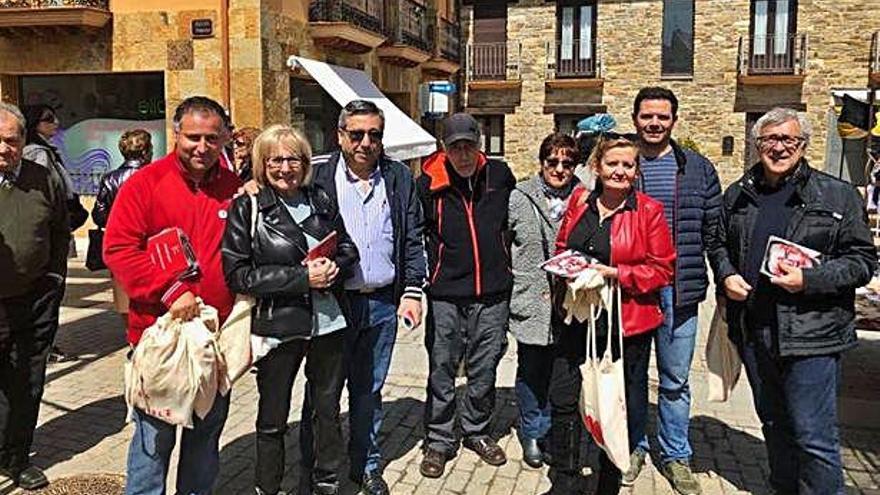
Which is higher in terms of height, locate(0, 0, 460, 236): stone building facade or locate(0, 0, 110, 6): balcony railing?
locate(0, 0, 110, 6): balcony railing

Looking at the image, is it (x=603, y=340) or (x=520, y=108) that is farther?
(x=520, y=108)

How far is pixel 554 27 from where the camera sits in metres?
22.4

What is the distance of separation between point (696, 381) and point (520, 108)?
18.1 m

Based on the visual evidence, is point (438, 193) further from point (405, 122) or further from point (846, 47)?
point (846, 47)

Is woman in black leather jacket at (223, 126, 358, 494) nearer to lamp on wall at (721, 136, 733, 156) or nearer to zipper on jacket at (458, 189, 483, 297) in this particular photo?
zipper on jacket at (458, 189, 483, 297)

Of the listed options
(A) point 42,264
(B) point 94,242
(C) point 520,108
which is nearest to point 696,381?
(A) point 42,264

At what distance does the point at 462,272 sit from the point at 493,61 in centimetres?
1997

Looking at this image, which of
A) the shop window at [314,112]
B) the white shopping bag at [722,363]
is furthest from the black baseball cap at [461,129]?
the shop window at [314,112]

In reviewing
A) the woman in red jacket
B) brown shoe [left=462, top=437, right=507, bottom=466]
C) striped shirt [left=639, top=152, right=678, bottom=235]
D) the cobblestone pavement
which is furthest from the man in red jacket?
striped shirt [left=639, top=152, right=678, bottom=235]

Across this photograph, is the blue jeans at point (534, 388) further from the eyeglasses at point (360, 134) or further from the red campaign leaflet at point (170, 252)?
the red campaign leaflet at point (170, 252)

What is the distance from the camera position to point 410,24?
1692cm

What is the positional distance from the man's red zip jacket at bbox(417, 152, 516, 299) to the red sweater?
0.72 meters

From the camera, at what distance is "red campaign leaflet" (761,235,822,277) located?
3.10 metres

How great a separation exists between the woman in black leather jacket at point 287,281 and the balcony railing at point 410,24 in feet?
42.8
